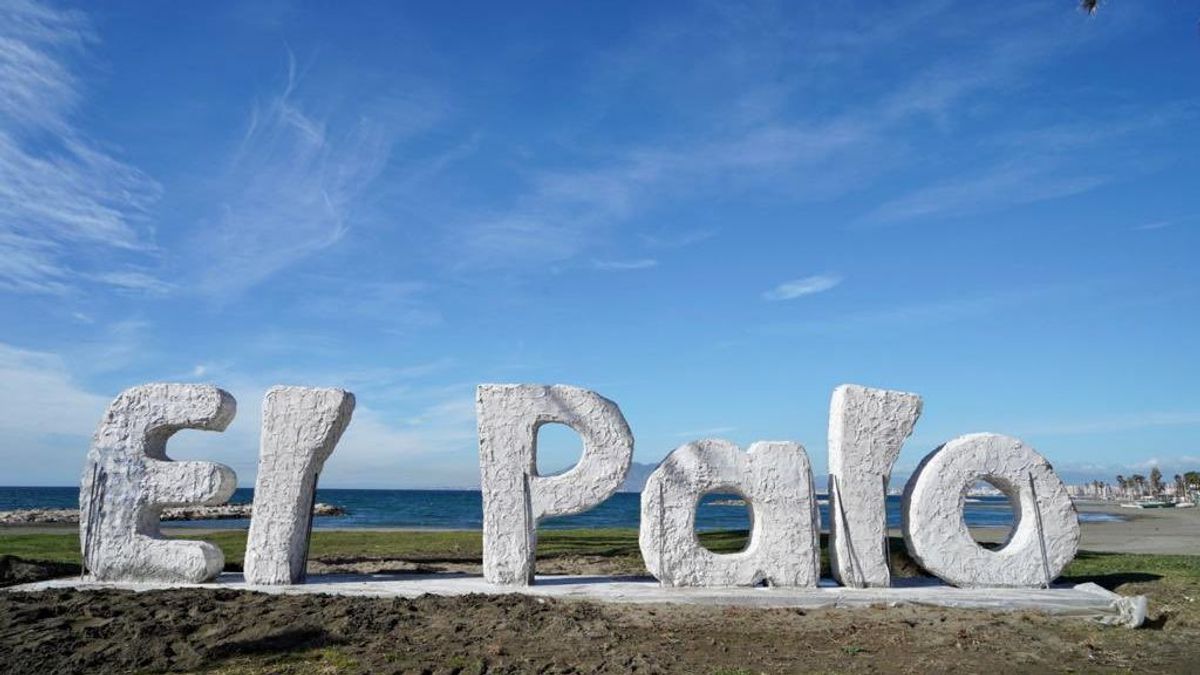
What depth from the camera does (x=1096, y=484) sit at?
101062 millimetres

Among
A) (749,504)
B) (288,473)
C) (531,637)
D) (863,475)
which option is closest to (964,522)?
(863,475)

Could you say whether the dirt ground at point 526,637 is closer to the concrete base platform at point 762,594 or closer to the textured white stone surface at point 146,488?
the concrete base platform at point 762,594

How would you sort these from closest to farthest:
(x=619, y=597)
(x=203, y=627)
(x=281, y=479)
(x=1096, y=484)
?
(x=203, y=627), (x=619, y=597), (x=281, y=479), (x=1096, y=484)

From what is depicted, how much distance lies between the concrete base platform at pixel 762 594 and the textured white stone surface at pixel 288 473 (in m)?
0.30

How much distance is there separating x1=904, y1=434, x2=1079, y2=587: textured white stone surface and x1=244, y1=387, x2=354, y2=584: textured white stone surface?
7.19 meters

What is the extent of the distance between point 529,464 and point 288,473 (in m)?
2.93

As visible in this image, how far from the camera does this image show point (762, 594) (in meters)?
9.41

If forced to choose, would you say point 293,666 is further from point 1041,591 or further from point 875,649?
point 1041,591

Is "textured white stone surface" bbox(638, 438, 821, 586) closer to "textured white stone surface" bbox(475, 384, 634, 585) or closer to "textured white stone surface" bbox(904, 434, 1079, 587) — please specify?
"textured white stone surface" bbox(475, 384, 634, 585)

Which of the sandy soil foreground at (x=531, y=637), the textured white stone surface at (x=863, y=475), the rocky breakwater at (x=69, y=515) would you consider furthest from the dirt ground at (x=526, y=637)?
the rocky breakwater at (x=69, y=515)

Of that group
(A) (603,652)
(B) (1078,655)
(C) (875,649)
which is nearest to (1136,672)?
(B) (1078,655)

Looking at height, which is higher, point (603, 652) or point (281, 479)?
point (281, 479)

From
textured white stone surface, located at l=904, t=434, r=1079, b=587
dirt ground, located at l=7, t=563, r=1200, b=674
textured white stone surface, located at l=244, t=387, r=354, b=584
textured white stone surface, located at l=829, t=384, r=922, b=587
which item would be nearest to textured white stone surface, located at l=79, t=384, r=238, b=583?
textured white stone surface, located at l=244, t=387, r=354, b=584

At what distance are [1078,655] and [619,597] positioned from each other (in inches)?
179
